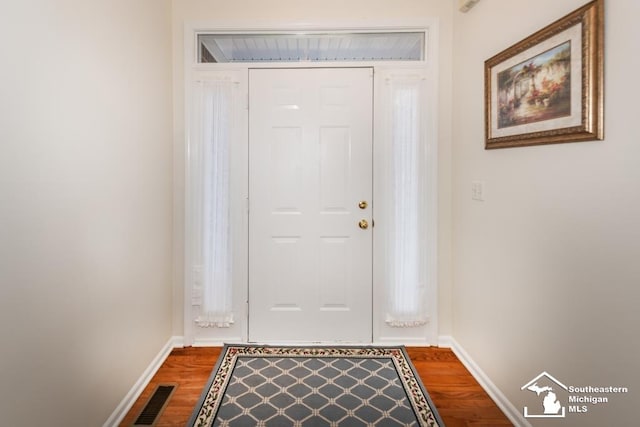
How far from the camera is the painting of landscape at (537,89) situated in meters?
1.59

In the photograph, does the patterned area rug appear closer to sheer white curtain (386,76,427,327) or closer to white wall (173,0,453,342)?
sheer white curtain (386,76,427,327)

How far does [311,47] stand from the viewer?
282 cm

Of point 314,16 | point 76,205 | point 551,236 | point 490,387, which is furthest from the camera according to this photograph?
point 314,16

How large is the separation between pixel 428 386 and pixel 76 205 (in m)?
2.20

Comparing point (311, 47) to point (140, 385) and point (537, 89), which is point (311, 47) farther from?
point (140, 385)

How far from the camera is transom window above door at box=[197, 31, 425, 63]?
2.79 meters

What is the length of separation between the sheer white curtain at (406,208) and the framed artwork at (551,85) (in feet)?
2.00

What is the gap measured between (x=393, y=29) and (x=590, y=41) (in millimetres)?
1577

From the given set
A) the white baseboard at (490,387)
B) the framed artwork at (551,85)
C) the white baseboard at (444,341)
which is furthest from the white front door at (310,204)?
the framed artwork at (551,85)

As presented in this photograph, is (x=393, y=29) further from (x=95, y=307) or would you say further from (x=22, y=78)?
(x=95, y=307)

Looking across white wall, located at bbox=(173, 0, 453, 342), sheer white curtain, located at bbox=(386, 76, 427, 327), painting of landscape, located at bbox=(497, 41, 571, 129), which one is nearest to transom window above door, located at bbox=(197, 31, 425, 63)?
white wall, located at bbox=(173, 0, 453, 342)

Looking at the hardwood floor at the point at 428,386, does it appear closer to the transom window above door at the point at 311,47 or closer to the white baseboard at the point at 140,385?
the white baseboard at the point at 140,385

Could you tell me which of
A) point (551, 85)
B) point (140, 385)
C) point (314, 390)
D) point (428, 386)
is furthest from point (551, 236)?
point (140, 385)

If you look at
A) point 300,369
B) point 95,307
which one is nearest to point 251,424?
point 300,369
